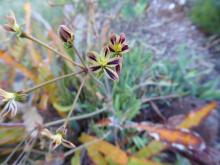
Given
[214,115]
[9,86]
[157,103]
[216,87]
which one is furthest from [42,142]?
[216,87]

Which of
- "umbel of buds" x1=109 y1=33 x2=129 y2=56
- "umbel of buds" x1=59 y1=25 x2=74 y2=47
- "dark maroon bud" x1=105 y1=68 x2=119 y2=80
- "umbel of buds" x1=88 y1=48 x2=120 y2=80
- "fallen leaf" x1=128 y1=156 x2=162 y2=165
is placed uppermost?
"umbel of buds" x1=59 y1=25 x2=74 y2=47

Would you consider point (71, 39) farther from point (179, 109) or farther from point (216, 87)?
point (216, 87)

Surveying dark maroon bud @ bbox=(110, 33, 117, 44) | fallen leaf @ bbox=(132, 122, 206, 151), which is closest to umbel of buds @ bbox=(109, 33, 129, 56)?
dark maroon bud @ bbox=(110, 33, 117, 44)

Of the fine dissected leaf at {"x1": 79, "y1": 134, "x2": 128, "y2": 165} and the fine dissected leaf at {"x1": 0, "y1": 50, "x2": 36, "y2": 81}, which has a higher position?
the fine dissected leaf at {"x1": 0, "y1": 50, "x2": 36, "y2": 81}

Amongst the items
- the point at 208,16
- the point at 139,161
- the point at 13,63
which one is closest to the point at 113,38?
the point at 139,161

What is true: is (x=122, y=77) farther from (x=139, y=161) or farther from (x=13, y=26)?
(x=13, y=26)

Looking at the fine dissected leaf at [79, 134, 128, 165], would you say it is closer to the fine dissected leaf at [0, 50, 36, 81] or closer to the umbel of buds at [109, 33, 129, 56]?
the fine dissected leaf at [0, 50, 36, 81]

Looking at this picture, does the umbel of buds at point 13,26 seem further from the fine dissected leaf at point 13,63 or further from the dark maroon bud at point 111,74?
the fine dissected leaf at point 13,63

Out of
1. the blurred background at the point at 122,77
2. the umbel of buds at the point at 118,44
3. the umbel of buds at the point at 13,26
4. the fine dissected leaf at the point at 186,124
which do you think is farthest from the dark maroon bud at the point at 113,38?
the fine dissected leaf at the point at 186,124

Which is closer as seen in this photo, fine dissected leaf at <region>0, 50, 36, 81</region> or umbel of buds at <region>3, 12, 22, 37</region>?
umbel of buds at <region>3, 12, 22, 37</region>
